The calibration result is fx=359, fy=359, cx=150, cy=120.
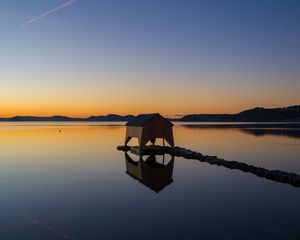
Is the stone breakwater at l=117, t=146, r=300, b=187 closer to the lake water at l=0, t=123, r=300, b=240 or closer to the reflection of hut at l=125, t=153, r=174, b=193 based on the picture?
the lake water at l=0, t=123, r=300, b=240

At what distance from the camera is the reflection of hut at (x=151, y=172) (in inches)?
777

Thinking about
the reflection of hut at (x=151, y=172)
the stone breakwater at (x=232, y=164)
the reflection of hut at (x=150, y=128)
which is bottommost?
the reflection of hut at (x=151, y=172)

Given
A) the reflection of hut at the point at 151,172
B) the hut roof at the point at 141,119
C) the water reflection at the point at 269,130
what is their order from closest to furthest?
the reflection of hut at the point at 151,172 < the hut roof at the point at 141,119 < the water reflection at the point at 269,130

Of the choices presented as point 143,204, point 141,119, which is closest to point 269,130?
point 141,119

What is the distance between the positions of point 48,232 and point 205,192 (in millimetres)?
8554

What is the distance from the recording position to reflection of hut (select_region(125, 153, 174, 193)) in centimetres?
1974

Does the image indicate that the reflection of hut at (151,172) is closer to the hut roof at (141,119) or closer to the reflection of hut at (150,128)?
the reflection of hut at (150,128)

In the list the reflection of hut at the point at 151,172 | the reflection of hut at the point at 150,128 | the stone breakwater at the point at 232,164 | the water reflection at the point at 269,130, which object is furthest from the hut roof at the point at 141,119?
Answer: the water reflection at the point at 269,130

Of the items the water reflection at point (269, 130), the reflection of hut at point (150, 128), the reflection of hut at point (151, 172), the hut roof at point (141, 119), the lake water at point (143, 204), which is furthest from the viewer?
the water reflection at point (269, 130)

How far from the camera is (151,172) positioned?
23828 mm

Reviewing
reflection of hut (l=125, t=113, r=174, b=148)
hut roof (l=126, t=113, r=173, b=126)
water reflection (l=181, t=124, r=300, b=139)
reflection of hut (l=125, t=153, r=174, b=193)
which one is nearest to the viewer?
reflection of hut (l=125, t=153, r=174, b=193)

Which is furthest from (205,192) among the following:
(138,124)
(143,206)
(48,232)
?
(138,124)

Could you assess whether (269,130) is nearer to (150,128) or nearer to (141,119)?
(141,119)

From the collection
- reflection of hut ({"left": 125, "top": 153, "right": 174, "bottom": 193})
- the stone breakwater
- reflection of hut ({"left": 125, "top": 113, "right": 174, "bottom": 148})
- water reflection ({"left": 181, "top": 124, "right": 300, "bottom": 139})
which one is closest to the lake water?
reflection of hut ({"left": 125, "top": 153, "right": 174, "bottom": 193})
